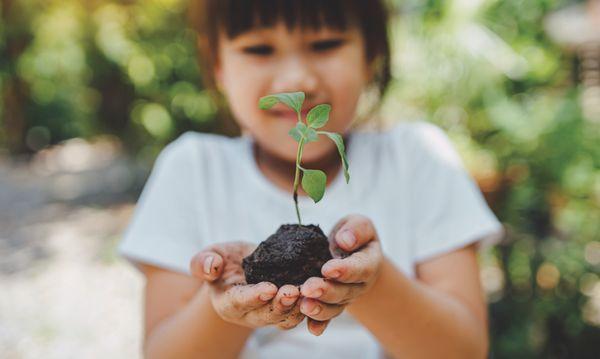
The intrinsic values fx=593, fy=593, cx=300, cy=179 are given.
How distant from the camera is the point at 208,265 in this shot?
4.25 ft

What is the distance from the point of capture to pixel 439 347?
1694 mm

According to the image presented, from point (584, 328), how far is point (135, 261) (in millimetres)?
2367

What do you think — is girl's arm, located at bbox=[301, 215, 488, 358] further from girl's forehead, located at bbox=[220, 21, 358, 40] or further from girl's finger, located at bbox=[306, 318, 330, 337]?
girl's forehead, located at bbox=[220, 21, 358, 40]

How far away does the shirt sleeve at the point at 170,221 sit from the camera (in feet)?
6.33

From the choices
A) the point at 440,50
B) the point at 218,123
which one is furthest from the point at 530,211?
the point at 218,123

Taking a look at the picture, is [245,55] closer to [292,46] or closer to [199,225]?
[292,46]

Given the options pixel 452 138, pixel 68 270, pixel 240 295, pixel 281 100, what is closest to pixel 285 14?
pixel 281 100

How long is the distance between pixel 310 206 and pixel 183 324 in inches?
25.2

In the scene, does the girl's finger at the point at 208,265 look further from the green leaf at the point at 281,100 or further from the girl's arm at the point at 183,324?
the green leaf at the point at 281,100

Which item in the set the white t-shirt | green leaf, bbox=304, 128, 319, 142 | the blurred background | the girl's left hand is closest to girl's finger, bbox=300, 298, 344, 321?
the girl's left hand

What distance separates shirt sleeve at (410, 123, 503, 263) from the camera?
2.00 meters

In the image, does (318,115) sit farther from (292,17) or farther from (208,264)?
(292,17)

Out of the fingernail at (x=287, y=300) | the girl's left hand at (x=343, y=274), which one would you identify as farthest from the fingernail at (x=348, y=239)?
the fingernail at (x=287, y=300)

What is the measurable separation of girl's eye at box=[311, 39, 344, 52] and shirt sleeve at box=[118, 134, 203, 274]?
63cm
